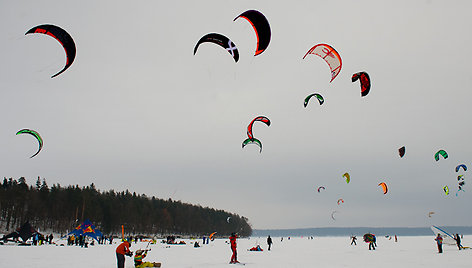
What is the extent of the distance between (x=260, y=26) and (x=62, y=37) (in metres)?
7.08

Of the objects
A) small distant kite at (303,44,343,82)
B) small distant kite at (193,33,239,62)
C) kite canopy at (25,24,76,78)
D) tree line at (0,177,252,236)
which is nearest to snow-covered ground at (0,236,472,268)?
kite canopy at (25,24,76,78)

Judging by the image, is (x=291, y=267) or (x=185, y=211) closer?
(x=291, y=267)

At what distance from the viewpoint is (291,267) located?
49.3ft

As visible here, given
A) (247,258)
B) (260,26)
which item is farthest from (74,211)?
(260,26)

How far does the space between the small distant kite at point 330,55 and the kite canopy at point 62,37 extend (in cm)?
978

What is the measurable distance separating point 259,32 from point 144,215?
89513mm

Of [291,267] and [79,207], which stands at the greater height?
[79,207]

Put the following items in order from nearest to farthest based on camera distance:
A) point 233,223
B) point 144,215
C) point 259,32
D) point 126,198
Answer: point 259,32 → point 144,215 → point 126,198 → point 233,223

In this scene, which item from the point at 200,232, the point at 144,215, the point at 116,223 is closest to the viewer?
the point at 116,223

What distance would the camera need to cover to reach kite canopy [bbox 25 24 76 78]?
12592mm

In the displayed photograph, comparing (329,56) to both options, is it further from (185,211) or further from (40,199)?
(185,211)

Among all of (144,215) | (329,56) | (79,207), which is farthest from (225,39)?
(144,215)

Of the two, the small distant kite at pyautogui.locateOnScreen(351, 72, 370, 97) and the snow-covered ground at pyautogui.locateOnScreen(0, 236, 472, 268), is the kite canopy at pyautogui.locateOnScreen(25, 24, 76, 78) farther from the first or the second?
the small distant kite at pyautogui.locateOnScreen(351, 72, 370, 97)

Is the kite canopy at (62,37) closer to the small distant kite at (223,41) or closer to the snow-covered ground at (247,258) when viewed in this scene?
the small distant kite at (223,41)
